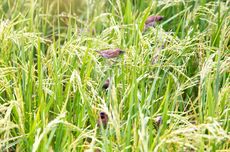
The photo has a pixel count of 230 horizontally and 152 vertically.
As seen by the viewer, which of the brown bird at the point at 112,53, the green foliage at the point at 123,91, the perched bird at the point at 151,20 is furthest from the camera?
the perched bird at the point at 151,20

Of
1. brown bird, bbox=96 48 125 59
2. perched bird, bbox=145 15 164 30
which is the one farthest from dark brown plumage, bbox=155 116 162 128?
perched bird, bbox=145 15 164 30

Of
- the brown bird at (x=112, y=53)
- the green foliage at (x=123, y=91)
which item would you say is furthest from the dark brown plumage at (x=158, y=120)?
the brown bird at (x=112, y=53)

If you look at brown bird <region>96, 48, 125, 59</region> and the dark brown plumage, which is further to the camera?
brown bird <region>96, 48, 125, 59</region>

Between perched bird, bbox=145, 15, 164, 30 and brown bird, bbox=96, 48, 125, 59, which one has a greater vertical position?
perched bird, bbox=145, 15, 164, 30

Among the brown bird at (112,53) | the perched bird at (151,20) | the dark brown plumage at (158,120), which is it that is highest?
the perched bird at (151,20)

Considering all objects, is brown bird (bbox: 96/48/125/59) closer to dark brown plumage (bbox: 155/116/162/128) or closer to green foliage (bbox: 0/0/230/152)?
green foliage (bbox: 0/0/230/152)

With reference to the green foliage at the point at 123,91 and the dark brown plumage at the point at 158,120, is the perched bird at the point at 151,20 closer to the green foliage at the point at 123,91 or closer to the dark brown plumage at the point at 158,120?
the green foliage at the point at 123,91

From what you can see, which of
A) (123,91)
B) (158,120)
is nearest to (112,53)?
(123,91)

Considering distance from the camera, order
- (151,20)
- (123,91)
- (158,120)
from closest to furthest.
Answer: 1. (158,120)
2. (123,91)
3. (151,20)

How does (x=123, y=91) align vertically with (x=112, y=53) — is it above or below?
below

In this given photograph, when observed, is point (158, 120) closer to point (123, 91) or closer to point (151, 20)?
point (123, 91)

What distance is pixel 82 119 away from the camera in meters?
2.26

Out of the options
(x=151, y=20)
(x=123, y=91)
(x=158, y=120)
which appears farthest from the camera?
(x=151, y=20)

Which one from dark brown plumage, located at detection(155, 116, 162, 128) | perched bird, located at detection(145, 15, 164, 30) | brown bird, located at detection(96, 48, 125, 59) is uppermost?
perched bird, located at detection(145, 15, 164, 30)
